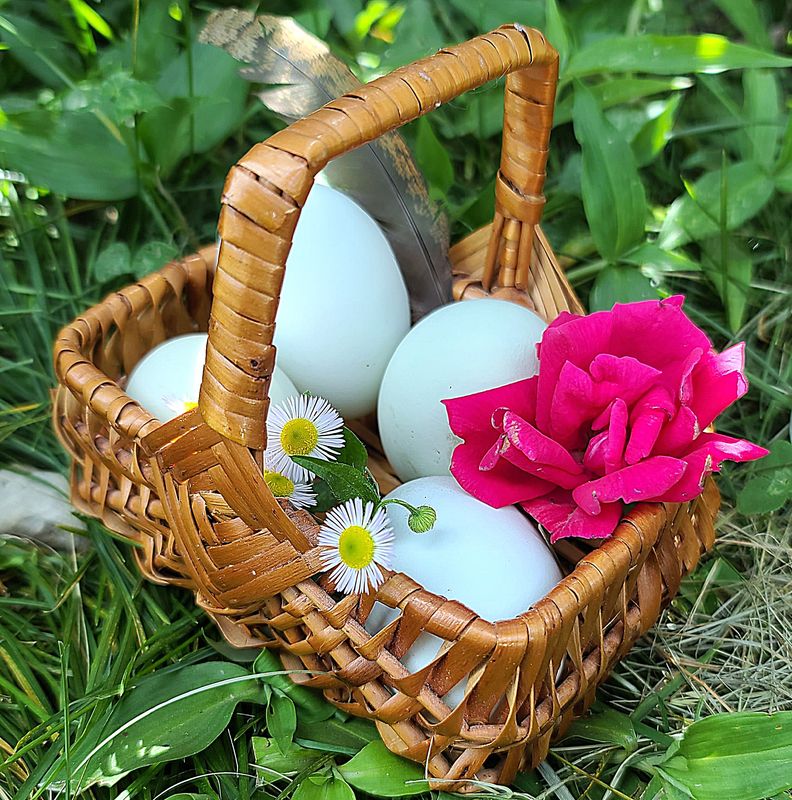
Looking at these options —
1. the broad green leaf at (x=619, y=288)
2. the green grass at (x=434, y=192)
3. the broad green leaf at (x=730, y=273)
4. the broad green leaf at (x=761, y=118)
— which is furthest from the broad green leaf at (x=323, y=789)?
the broad green leaf at (x=761, y=118)

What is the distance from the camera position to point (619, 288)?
3.50 ft

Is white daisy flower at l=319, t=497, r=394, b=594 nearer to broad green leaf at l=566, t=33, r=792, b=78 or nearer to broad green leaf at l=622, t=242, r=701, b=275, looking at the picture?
broad green leaf at l=622, t=242, r=701, b=275

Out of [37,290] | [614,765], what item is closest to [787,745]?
[614,765]

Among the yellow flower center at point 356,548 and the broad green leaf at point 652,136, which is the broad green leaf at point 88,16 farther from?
the yellow flower center at point 356,548

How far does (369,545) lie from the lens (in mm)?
687

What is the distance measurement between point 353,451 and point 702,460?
277 millimetres

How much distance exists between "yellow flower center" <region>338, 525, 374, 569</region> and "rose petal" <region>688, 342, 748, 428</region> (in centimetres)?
27

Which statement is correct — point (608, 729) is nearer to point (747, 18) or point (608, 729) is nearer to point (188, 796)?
point (188, 796)

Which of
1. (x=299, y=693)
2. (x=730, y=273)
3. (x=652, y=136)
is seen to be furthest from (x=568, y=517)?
(x=652, y=136)

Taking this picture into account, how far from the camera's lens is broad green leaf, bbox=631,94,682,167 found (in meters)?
1.22

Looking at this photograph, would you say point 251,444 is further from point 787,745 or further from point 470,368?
point 787,745

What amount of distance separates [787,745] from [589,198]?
63 cm

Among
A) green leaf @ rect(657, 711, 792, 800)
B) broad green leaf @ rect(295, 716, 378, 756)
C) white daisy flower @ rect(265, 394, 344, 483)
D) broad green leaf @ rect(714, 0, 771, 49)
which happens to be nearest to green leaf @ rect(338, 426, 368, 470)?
white daisy flower @ rect(265, 394, 344, 483)

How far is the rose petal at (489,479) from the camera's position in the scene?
0.76m
